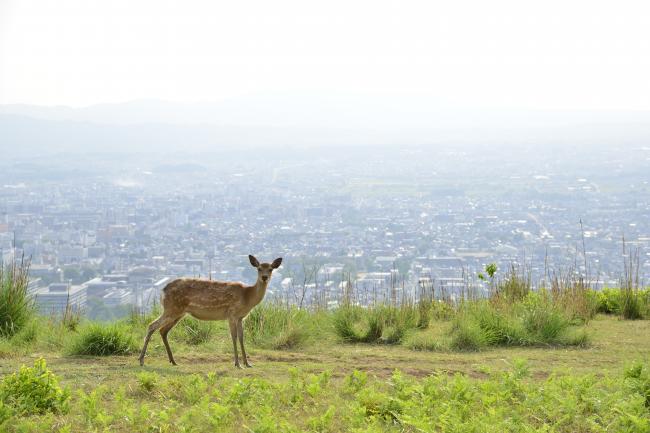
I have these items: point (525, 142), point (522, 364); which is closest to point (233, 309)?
point (522, 364)

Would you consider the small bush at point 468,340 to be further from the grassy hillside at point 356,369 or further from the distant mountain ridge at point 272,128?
the distant mountain ridge at point 272,128

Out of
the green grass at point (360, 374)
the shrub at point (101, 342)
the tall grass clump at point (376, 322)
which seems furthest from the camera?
the tall grass clump at point (376, 322)

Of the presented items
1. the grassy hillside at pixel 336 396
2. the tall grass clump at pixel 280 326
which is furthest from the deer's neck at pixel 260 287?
the tall grass clump at pixel 280 326

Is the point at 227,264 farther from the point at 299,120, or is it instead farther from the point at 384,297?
the point at 299,120

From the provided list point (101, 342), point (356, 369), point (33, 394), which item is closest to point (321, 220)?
point (101, 342)

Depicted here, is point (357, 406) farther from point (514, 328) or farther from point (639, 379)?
point (514, 328)

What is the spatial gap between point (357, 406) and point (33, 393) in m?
3.25

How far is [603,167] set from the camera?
295 feet

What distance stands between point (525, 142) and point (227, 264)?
97.3 metres

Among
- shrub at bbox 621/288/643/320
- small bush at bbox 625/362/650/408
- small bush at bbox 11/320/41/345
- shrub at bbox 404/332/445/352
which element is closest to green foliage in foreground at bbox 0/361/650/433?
small bush at bbox 625/362/650/408

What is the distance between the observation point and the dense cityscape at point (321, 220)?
2816 cm

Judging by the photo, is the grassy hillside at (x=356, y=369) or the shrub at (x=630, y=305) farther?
the shrub at (x=630, y=305)

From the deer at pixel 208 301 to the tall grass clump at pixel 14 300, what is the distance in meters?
3.16

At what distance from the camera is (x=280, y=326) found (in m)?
13.5
